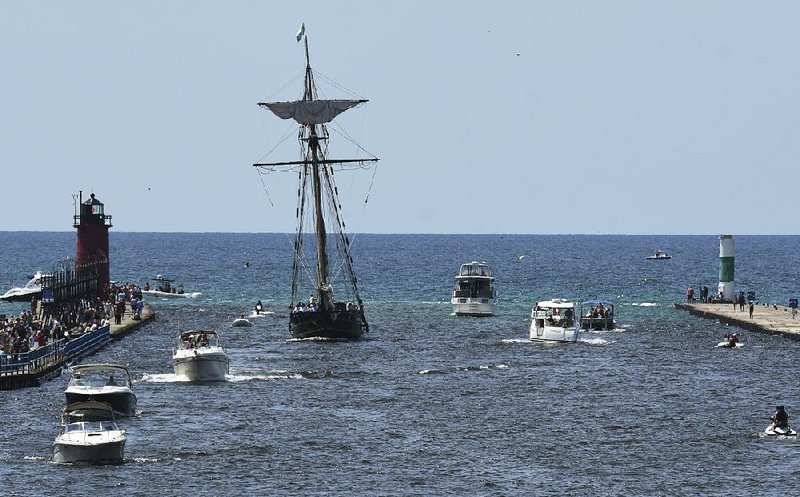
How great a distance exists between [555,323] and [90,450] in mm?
53252

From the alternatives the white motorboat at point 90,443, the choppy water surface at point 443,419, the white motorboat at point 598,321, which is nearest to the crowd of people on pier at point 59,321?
the choppy water surface at point 443,419

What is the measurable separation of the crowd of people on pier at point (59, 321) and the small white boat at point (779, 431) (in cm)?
3516

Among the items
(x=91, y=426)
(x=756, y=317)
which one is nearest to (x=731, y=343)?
(x=756, y=317)

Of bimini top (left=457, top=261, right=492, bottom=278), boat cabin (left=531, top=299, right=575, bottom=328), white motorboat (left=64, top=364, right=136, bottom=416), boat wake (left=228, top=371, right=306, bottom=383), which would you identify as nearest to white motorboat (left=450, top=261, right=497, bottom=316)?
bimini top (left=457, top=261, right=492, bottom=278)

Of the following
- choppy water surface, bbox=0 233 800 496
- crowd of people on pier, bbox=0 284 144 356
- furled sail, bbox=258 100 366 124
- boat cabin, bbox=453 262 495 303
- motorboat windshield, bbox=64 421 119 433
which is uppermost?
furled sail, bbox=258 100 366 124

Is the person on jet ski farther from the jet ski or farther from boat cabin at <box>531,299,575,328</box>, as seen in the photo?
boat cabin at <box>531,299,575,328</box>

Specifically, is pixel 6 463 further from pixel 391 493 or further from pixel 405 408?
pixel 405 408

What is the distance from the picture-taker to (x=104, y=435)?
50.7 meters

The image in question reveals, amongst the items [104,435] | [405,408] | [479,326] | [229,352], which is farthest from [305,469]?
[479,326]

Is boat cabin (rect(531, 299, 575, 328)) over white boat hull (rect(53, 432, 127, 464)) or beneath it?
over

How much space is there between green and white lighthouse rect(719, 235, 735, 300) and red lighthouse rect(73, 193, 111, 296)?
52.8 m

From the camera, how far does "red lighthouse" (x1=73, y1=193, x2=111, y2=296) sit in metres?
122

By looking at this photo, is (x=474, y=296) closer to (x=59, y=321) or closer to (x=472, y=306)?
(x=472, y=306)

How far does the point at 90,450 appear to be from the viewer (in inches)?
1961
